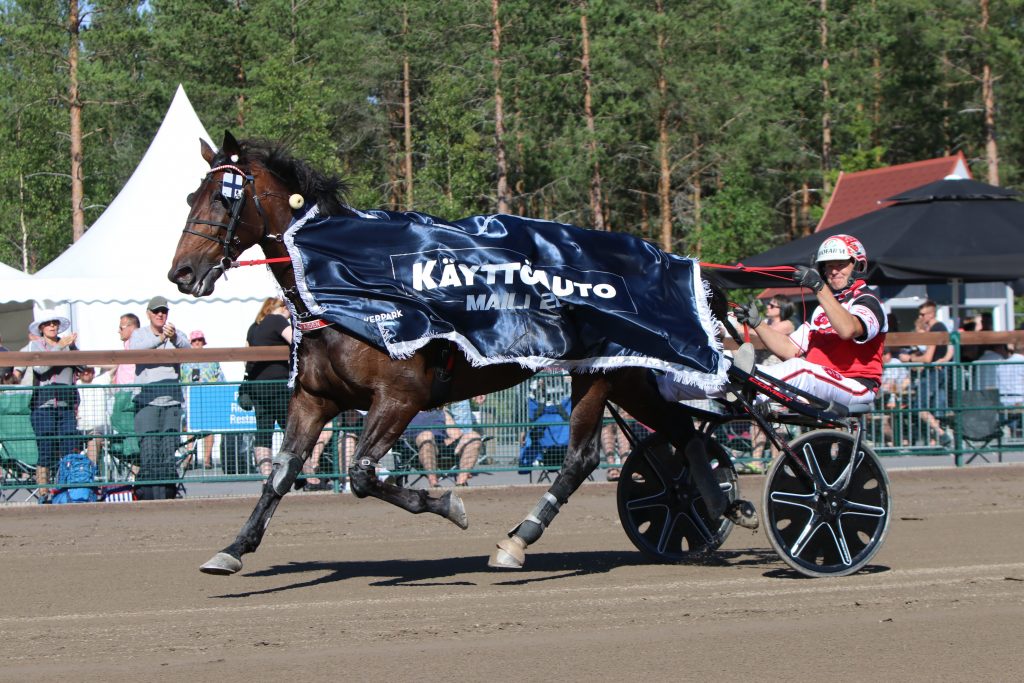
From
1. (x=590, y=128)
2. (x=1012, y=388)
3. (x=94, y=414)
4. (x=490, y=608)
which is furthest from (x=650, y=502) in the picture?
(x=590, y=128)

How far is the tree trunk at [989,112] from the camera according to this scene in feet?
140

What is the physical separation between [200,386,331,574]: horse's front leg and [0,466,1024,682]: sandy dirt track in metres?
0.20

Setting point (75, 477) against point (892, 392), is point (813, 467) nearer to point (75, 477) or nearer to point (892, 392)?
point (892, 392)

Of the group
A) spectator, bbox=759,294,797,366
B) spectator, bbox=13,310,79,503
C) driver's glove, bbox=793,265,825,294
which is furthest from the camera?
spectator, bbox=759,294,797,366

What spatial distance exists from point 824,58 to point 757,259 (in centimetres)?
3092

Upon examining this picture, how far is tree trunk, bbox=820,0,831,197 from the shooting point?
45000mm

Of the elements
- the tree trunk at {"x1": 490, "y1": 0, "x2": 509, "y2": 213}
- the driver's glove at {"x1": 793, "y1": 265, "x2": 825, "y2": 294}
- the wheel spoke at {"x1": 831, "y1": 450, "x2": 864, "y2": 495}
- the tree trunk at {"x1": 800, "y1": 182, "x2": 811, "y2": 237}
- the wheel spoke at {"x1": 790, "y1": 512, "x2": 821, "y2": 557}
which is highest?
the tree trunk at {"x1": 490, "y1": 0, "x2": 509, "y2": 213}

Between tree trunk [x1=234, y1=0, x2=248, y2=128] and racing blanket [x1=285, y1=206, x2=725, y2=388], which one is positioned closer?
racing blanket [x1=285, y1=206, x2=725, y2=388]

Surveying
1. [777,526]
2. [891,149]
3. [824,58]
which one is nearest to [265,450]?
[777,526]

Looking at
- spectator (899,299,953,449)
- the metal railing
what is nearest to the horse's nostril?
the metal railing

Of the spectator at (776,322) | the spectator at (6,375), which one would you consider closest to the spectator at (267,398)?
the spectator at (6,375)

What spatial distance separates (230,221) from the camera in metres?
7.06

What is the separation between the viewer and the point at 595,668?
518cm

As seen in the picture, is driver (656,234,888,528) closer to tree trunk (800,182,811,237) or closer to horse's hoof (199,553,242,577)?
horse's hoof (199,553,242,577)
